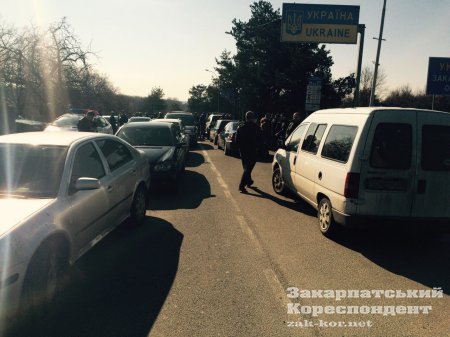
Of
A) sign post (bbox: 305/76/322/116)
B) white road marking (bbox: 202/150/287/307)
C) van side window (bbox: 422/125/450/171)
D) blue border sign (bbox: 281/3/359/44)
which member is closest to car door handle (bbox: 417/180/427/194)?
van side window (bbox: 422/125/450/171)

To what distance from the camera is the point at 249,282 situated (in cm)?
390

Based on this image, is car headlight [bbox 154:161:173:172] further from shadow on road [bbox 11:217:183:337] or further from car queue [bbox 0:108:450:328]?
shadow on road [bbox 11:217:183:337]

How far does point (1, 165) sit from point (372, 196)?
4.58 metres

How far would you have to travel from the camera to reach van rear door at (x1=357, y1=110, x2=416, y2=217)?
464 cm

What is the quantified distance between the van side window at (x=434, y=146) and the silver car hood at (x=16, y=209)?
182 inches

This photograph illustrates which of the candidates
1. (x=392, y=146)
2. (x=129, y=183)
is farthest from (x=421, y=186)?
(x=129, y=183)

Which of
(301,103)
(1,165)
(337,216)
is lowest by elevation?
(337,216)

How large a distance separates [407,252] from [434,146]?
61.4 inches

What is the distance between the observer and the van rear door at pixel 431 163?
463 centimetres

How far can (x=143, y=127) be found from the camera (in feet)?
30.4

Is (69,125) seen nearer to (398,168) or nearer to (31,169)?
(31,169)

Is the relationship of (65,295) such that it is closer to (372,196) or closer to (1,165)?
(1,165)

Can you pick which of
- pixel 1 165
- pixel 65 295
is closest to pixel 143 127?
pixel 1 165

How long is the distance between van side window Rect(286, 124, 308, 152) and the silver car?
12.0 ft
